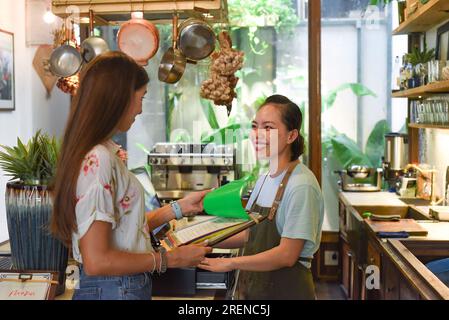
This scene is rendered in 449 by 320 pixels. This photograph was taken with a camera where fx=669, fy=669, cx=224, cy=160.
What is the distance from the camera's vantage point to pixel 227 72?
13.1 feet

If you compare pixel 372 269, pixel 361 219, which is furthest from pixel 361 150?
pixel 372 269

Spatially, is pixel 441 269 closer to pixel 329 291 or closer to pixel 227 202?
pixel 227 202

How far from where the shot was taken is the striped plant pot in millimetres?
2180

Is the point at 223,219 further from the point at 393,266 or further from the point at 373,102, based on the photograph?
the point at 373,102

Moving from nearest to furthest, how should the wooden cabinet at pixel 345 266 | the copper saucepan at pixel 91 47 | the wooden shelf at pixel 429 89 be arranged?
the wooden shelf at pixel 429 89 → the copper saucepan at pixel 91 47 → the wooden cabinet at pixel 345 266

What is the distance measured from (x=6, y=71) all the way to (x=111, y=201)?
110 inches

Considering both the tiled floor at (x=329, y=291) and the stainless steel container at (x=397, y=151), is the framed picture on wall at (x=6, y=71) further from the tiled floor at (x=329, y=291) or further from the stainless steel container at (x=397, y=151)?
the stainless steel container at (x=397, y=151)

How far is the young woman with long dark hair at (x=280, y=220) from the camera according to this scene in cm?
196

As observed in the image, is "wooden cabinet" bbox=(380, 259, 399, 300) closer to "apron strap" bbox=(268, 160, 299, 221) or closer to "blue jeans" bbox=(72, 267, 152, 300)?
"apron strap" bbox=(268, 160, 299, 221)

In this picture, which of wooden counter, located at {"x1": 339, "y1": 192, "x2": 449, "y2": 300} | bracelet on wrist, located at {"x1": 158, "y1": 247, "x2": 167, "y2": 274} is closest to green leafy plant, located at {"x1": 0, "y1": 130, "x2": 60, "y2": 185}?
bracelet on wrist, located at {"x1": 158, "y1": 247, "x2": 167, "y2": 274}

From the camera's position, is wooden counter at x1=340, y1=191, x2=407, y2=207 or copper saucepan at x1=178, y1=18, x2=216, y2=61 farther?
wooden counter at x1=340, y1=191, x2=407, y2=207

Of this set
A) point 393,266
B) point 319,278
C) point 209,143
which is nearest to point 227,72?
point 209,143

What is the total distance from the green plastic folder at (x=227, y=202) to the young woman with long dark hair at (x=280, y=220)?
0.12 meters

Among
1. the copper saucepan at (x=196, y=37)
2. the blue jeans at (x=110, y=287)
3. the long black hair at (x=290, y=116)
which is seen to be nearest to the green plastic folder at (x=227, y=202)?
the long black hair at (x=290, y=116)
